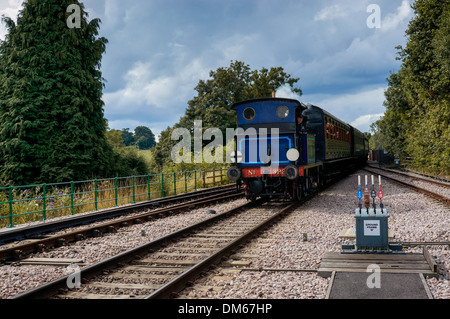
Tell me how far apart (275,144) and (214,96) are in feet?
115

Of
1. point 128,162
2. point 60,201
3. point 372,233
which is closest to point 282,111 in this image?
point 372,233

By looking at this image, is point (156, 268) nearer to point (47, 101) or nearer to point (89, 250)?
point (89, 250)

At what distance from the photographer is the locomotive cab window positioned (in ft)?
45.5

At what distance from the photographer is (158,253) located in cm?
753

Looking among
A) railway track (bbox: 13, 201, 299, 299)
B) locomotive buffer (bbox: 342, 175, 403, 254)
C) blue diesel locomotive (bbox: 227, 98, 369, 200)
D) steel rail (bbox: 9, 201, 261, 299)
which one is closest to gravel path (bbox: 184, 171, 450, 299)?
railway track (bbox: 13, 201, 299, 299)

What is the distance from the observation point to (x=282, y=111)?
13.9 m

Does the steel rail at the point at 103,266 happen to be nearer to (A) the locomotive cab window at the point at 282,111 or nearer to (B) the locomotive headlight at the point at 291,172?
(B) the locomotive headlight at the point at 291,172

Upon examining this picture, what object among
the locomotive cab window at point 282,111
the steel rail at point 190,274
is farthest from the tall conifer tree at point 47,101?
the steel rail at point 190,274

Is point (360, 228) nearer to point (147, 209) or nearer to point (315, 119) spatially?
point (147, 209)

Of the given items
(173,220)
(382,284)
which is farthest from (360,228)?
(173,220)

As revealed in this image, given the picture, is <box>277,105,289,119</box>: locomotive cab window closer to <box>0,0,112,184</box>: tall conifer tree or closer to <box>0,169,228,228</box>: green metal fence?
<box>0,169,228,228</box>: green metal fence

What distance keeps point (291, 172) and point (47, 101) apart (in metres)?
16.1

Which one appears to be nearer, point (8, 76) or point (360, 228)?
point (360, 228)
